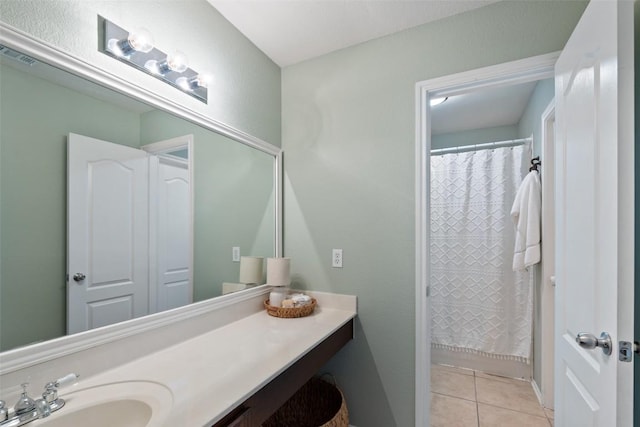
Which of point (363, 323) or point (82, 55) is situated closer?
point (82, 55)

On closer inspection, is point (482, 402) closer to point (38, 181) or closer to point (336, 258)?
point (336, 258)

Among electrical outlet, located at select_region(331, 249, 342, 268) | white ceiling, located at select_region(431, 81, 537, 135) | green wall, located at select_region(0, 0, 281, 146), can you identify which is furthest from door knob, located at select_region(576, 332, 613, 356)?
white ceiling, located at select_region(431, 81, 537, 135)

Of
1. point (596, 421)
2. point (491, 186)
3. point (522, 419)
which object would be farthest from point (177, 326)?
point (491, 186)

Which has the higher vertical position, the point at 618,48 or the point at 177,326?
the point at 618,48

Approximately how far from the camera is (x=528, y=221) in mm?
2221

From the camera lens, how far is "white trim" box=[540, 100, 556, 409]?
2.05 metres

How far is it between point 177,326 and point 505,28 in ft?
6.99

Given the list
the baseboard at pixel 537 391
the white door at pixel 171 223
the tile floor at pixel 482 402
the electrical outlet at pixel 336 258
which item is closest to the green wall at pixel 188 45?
the white door at pixel 171 223

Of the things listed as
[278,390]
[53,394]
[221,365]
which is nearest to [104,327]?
[53,394]

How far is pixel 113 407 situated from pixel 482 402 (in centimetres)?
237

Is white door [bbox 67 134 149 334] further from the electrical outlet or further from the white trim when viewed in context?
the white trim

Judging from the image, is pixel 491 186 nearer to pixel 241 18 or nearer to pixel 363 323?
pixel 363 323

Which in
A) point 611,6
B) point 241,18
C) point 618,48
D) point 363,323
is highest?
point 241,18

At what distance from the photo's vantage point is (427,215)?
1721 mm
